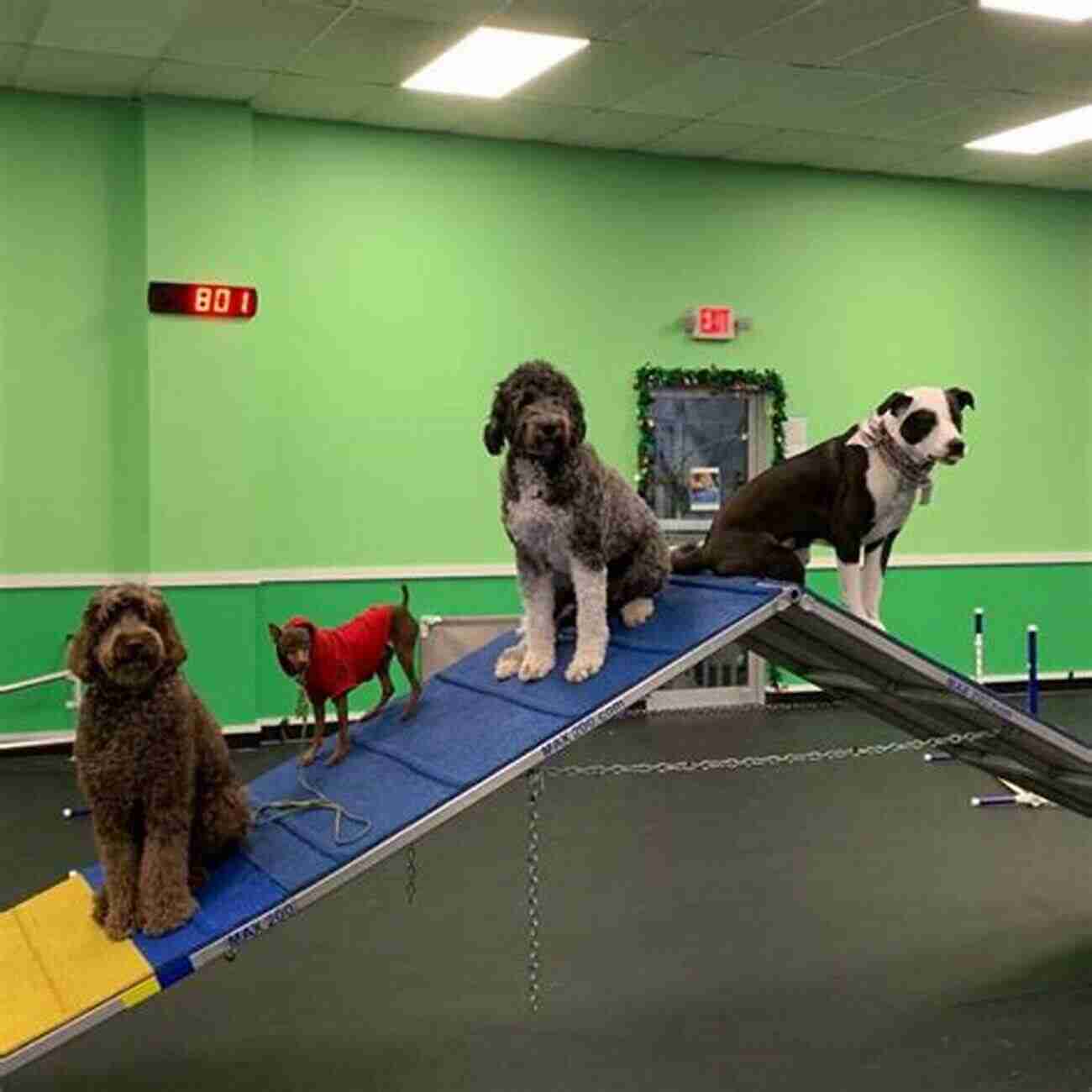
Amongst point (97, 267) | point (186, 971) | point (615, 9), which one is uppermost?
point (615, 9)

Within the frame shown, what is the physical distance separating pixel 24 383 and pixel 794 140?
428cm

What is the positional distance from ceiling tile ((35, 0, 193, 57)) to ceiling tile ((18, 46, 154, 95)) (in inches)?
4.2

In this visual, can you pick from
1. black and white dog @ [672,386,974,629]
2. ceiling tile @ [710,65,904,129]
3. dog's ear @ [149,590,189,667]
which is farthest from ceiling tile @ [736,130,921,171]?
dog's ear @ [149,590,189,667]

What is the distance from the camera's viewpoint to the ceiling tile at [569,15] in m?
5.69

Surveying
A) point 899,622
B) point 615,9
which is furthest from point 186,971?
point 899,622

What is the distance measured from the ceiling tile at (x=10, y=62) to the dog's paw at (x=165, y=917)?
4639 millimetres

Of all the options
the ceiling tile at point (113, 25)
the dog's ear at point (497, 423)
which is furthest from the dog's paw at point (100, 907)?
the ceiling tile at point (113, 25)

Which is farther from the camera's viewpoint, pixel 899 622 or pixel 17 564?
pixel 899 622

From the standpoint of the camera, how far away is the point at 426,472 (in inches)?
310

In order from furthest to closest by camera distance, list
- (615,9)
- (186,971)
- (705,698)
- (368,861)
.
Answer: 1. (705,698)
2. (615,9)
3. (368,861)
4. (186,971)

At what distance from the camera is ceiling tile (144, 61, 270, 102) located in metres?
6.54

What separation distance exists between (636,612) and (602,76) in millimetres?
3937

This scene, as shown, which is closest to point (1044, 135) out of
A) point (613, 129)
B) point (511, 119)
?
point (613, 129)

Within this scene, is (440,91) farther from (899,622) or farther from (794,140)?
(899,622)
